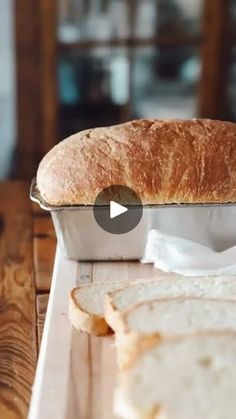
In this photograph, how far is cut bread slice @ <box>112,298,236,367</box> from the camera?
72 centimetres

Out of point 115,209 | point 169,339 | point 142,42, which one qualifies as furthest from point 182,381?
point 142,42

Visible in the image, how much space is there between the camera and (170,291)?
903 mm

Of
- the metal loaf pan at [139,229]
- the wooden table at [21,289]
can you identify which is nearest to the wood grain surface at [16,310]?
the wooden table at [21,289]

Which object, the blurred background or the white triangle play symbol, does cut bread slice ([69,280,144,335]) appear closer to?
the white triangle play symbol

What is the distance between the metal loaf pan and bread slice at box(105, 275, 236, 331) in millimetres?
111

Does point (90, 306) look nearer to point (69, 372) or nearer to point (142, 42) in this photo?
point (69, 372)

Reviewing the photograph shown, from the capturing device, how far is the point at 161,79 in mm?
2781

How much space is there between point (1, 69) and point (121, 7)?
55cm

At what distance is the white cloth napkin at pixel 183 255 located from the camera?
1.03 meters

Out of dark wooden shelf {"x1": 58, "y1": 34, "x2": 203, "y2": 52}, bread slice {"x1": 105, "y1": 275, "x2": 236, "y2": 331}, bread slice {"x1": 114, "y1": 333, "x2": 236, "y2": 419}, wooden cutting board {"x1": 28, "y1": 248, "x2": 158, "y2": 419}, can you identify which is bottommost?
wooden cutting board {"x1": 28, "y1": 248, "x2": 158, "y2": 419}

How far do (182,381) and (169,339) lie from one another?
68 millimetres

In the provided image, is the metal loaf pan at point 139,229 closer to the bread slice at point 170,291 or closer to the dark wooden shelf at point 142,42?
the bread slice at point 170,291

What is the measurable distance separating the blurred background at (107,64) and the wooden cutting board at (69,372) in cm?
181

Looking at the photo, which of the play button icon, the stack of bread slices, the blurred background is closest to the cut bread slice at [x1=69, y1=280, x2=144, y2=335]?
the stack of bread slices
